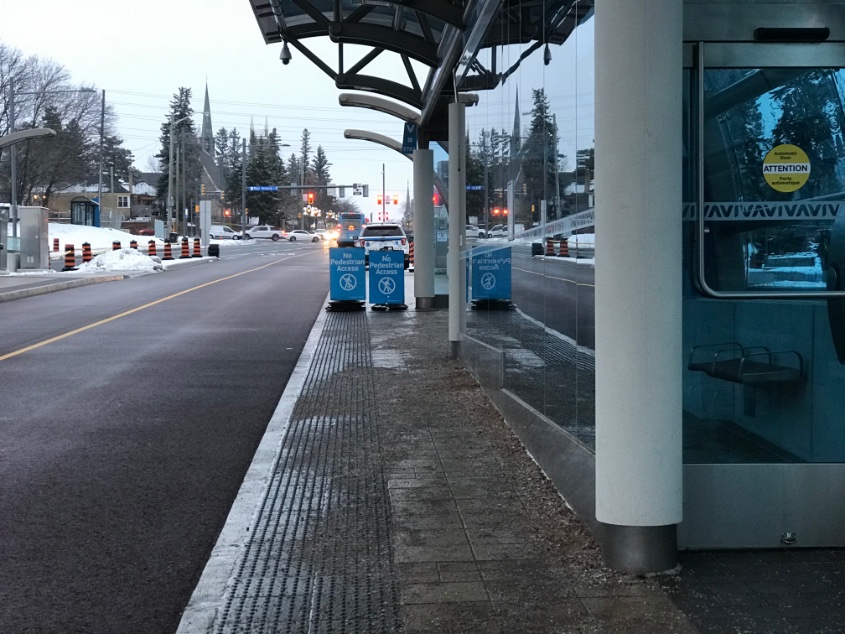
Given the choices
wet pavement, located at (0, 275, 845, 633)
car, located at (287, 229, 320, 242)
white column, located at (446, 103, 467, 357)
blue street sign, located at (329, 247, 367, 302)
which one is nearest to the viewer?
wet pavement, located at (0, 275, 845, 633)

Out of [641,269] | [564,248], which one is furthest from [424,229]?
[641,269]

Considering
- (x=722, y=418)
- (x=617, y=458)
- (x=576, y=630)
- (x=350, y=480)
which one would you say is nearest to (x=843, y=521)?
(x=722, y=418)

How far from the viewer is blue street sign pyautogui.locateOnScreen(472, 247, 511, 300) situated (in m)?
8.18

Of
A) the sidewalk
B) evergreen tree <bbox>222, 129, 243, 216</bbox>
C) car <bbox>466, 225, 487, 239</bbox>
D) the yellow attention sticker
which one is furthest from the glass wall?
evergreen tree <bbox>222, 129, 243, 216</bbox>

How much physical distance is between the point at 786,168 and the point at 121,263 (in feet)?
104

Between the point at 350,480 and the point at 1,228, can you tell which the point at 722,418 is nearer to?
the point at 350,480

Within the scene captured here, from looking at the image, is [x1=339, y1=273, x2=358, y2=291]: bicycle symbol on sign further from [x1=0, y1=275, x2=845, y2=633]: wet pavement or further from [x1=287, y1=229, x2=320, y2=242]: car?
[x1=287, y1=229, x2=320, y2=242]: car

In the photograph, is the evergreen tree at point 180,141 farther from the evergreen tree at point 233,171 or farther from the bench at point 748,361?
the bench at point 748,361

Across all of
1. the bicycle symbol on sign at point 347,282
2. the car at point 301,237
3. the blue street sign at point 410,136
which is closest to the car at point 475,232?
the bicycle symbol on sign at point 347,282

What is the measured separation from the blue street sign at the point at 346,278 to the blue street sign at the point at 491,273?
9.07m

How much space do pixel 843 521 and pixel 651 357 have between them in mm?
1346

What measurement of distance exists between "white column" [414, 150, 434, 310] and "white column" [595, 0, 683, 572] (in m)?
14.9

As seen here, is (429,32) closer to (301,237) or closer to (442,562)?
(442,562)

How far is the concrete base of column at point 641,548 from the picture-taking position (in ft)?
14.3
